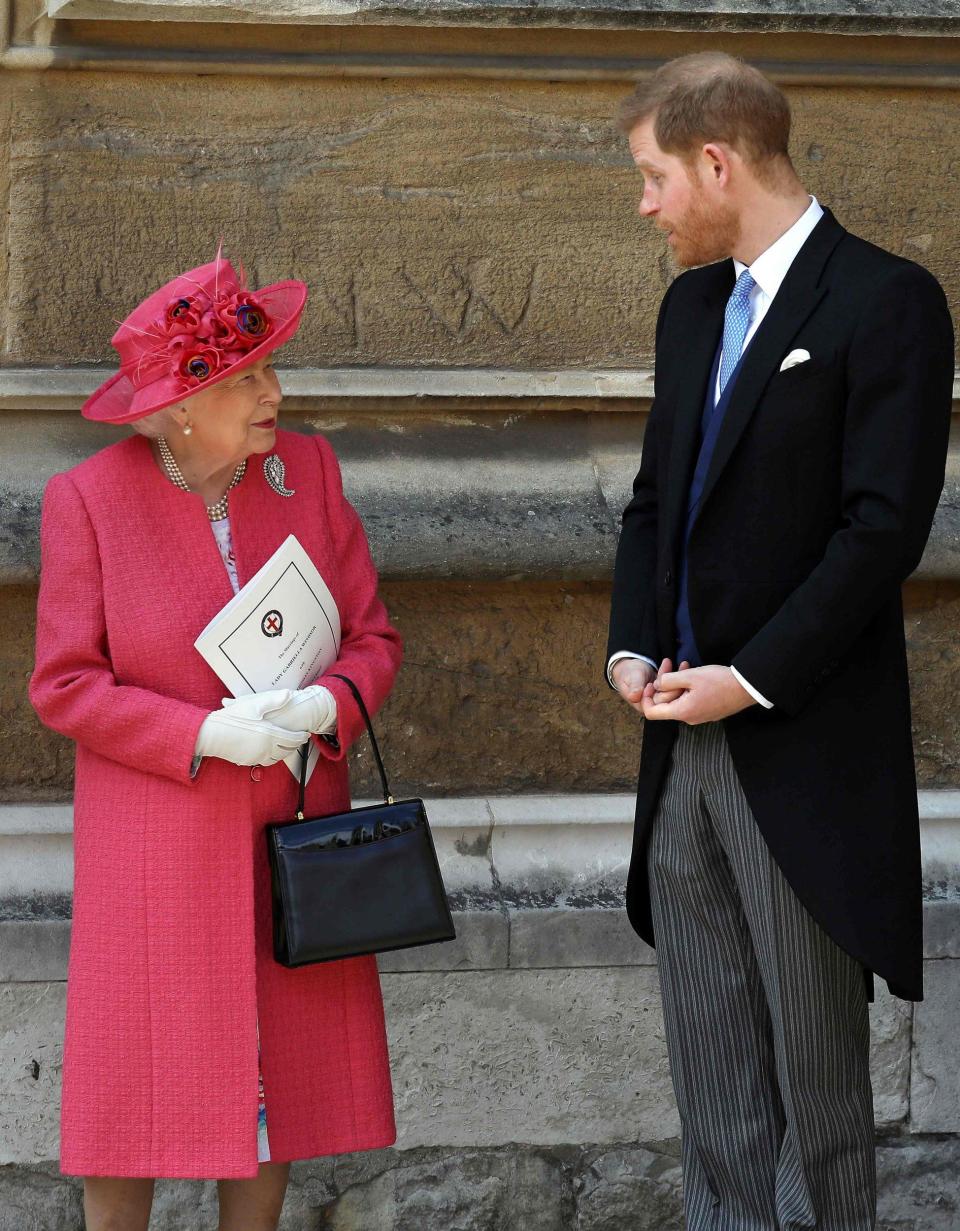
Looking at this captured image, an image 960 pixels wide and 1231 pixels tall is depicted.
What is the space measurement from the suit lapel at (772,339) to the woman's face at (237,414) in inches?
27.8

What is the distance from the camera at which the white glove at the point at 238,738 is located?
2.62 meters

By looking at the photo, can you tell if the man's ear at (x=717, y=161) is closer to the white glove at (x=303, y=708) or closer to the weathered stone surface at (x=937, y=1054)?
the white glove at (x=303, y=708)

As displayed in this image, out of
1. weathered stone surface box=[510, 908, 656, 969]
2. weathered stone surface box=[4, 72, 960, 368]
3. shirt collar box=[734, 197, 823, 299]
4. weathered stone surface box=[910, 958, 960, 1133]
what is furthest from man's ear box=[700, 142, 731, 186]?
weathered stone surface box=[910, 958, 960, 1133]

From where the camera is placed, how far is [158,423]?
2.74 m

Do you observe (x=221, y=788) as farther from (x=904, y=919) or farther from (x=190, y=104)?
(x=190, y=104)

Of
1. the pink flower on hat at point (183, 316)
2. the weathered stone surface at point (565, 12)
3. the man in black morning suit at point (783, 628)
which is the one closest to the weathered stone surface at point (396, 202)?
the weathered stone surface at point (565, 12)

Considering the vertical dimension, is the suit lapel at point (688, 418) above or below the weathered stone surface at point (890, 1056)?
above

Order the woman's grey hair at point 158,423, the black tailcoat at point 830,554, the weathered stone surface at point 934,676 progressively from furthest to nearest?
the weathered stone surface at point 934,676
the woman's grey hair at point 158,423
the black tailcoat at point 830,554

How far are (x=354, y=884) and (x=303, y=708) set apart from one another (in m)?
0.29

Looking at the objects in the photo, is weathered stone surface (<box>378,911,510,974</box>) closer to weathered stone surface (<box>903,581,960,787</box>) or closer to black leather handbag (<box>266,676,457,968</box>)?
black leather handbag (<box>266,676,457,968</box>)

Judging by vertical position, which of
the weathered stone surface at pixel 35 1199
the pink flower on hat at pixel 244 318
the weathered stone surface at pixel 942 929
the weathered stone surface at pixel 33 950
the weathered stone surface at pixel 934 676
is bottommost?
the weathered stone surface at pixel 35 1199

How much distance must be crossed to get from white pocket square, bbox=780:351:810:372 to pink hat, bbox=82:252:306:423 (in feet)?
2.54

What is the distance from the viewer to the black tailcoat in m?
2.39

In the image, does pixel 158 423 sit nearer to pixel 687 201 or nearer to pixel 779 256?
pixel 687 201
